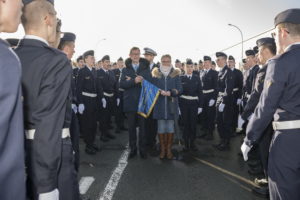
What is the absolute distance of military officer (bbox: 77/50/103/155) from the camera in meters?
6.43

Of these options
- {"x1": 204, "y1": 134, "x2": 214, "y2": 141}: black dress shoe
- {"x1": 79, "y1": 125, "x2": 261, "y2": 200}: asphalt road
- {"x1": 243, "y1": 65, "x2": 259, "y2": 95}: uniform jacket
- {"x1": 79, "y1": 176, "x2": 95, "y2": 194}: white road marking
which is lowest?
{"x1": 204, "y1": 134, "x2": 214, "y2": 141}: black dress shoe

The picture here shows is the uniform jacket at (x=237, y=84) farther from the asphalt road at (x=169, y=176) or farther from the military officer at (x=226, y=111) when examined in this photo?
the asphalt road at (x=169, y=176)

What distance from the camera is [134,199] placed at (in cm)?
391

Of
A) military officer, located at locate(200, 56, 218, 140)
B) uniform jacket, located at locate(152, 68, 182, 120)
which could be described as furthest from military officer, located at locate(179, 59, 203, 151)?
military officer, located at locate(200, 56, 218, 140)

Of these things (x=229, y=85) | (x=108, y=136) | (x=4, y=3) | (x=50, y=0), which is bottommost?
(x=108, y=136)

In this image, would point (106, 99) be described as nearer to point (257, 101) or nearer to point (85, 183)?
point (85, 183)

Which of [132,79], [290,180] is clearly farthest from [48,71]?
[132,79]

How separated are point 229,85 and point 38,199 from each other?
6.20m

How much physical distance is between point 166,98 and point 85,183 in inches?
102

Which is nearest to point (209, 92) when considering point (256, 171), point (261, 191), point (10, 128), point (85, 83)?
point (256, 171)

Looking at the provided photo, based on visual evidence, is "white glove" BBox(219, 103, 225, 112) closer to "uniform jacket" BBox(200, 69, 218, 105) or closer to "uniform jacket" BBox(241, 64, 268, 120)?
"uniform jacket" BBox(200, 69, 218, 105)

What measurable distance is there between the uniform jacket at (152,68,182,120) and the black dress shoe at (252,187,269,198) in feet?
7.79

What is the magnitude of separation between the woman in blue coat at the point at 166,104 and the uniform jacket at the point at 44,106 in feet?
13.9

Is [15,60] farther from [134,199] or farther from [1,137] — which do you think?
[134,199]
